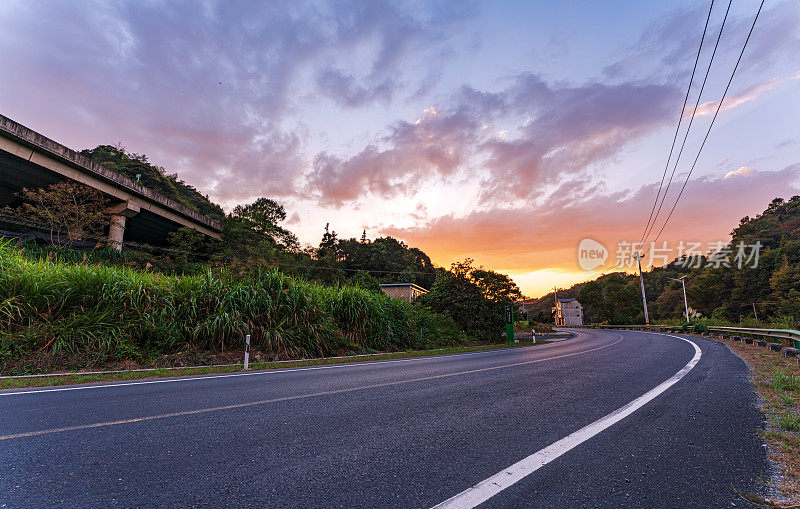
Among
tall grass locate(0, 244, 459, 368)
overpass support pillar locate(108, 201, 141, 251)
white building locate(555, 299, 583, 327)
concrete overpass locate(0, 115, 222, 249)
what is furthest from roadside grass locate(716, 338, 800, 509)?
white building locate(555, 299, 583, 327)

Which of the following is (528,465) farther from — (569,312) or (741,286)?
(569,312)

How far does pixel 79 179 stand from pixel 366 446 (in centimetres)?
2589

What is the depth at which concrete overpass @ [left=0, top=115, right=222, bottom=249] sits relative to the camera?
17203mm

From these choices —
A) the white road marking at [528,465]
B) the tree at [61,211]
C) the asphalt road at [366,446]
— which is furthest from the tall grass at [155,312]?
the white road marking at [528,465]

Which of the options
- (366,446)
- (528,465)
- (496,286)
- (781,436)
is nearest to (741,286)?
(496,286)

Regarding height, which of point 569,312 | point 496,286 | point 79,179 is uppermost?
point 79,179

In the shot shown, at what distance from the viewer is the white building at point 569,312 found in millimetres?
75875

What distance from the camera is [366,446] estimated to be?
2.99 metres

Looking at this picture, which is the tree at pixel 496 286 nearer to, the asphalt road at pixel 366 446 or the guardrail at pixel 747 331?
the guardrail at pixel 747 331

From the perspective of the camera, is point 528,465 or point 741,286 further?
point 741,286

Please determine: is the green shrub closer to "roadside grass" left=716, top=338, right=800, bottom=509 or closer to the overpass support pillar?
"roadside grass" left=716, top=338, right=800, bottom=509

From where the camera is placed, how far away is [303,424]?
3621mm

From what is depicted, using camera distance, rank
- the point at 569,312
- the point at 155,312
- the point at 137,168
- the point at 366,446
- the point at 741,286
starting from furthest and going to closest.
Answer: the point at 569,312 < the point at 741,286 < the point at 137,168 < the point at 155,312 < the point at 366,446

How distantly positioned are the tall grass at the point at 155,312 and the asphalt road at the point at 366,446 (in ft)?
11.5
